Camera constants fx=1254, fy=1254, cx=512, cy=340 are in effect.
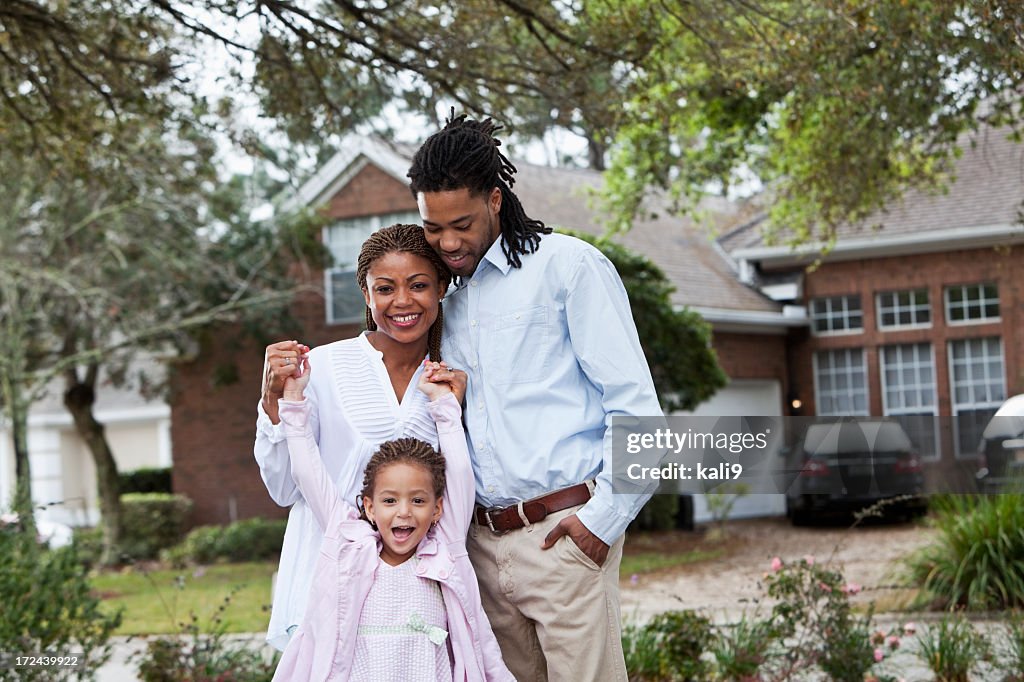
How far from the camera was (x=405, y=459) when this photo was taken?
3.48 meters

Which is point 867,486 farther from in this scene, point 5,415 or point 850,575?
point 5,415

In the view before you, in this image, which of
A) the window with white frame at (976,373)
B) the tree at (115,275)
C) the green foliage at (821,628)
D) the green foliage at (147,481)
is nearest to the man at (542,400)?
the green foliage at (821,628)

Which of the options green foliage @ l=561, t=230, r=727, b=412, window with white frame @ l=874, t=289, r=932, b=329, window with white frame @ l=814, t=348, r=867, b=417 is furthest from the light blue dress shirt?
window with white frame @ l=814, t=348, r=867, b=417

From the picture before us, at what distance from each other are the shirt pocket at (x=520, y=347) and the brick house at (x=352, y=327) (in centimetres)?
1591

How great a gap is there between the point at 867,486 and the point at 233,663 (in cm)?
615

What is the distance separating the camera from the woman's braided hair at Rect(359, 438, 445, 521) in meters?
3.48

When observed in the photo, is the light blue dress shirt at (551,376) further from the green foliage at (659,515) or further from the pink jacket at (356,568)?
the green foliage at (659,515)

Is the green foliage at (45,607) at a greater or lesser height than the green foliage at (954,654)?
greater

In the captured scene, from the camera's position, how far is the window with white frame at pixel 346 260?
67.5ft

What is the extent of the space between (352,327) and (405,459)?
1711 cm

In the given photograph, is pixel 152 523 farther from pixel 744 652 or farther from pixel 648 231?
pixel 744 652

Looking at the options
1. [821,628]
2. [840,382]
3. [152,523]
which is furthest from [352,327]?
[821,628]

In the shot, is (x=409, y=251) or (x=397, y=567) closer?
(x=397, y=567)

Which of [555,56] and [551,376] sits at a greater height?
[555,56]
